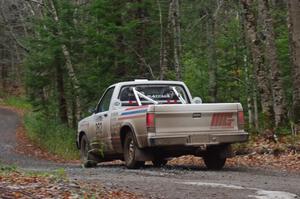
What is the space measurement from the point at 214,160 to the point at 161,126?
1.92 m

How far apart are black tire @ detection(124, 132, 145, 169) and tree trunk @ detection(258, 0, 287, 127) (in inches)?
202

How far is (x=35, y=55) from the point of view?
27062mm

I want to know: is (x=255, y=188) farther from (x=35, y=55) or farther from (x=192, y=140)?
(x=35, y=55)

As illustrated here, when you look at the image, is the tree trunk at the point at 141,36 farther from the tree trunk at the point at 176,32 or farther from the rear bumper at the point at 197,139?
the rear bumper at the point at 197,139

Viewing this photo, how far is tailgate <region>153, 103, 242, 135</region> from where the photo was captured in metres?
12.5

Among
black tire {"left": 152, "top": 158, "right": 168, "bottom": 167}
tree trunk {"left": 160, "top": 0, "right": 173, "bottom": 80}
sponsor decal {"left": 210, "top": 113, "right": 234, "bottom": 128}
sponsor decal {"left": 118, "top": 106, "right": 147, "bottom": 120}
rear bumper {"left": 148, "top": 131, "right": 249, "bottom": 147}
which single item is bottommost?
black tire {"left": 152, "top": 158, "right": 168, "bottom": 167}

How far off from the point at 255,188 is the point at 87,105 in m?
14.5

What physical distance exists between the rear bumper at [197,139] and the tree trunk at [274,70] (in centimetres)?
455

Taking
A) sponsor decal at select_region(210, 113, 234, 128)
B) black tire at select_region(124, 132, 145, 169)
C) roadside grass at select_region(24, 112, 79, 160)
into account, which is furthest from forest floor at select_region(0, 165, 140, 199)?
roadside grass at select_region(24, 112, 79, 160)

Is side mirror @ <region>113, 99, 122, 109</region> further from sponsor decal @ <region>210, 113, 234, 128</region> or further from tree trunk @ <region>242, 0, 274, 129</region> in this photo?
tree trunk @ <region>242, 0, 274, 129</region>

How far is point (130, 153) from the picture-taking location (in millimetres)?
13648

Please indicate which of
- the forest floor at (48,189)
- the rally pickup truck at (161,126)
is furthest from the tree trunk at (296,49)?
the forest floor at (48,189)

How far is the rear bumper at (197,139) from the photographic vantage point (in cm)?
1252

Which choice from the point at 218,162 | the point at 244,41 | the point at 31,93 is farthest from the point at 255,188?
the point at 31,93
